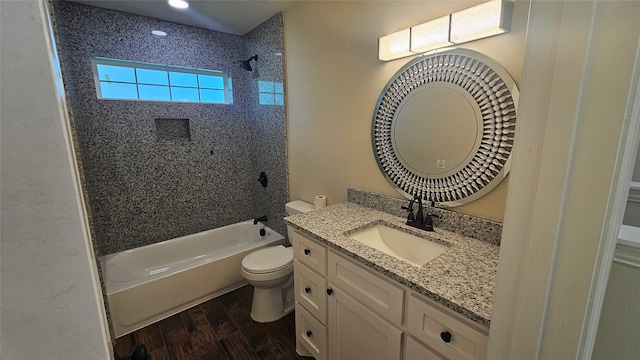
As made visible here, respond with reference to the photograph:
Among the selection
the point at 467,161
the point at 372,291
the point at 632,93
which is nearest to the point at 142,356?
the point at 372,291

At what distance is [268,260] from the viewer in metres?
2.15

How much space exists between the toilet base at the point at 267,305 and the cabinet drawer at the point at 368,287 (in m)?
0.96

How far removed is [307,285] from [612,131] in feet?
4.82

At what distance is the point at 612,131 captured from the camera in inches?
16.3

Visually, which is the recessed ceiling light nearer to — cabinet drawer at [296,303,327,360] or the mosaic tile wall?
the mosaic tile wall

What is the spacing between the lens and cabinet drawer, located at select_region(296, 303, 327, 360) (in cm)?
152

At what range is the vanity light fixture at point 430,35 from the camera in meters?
1.27

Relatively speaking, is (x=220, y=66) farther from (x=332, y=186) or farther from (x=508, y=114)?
(x=508, y=114)

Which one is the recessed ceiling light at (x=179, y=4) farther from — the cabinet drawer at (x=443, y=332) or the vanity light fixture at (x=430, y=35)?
the cabinet drawer at (x=443, y=332)

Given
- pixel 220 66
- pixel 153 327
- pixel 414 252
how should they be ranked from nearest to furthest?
1. pixel 414 252
2. pixel 153 327
3. pixel 220 66

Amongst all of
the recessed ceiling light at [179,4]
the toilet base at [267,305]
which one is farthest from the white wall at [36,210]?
the recessed ceiling light at [179,4]

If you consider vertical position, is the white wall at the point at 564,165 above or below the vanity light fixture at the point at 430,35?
below

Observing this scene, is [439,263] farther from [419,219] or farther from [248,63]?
[248,63]

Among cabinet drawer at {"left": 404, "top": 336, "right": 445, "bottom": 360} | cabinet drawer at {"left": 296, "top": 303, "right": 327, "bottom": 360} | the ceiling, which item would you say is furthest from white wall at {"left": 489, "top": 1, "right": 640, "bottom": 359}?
the ceiling
